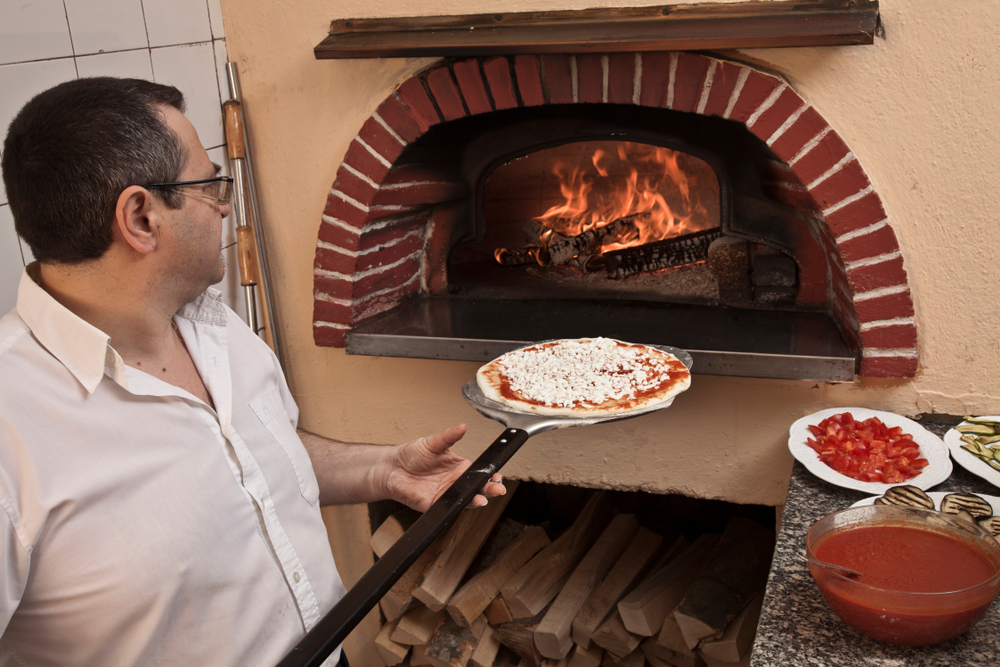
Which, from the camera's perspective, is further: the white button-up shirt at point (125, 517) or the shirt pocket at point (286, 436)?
the shirt pocket at point (286, 436)

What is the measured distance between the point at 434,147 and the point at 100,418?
154cm

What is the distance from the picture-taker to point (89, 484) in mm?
1071

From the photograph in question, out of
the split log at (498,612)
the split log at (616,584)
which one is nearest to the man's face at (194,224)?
the split log at (498,612)

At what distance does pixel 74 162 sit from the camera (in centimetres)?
113

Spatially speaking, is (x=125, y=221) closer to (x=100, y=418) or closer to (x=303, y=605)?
(x=100, y=418)

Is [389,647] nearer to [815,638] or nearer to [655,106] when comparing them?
[815,638]

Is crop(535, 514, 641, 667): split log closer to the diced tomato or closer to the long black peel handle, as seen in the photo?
the diced tomato

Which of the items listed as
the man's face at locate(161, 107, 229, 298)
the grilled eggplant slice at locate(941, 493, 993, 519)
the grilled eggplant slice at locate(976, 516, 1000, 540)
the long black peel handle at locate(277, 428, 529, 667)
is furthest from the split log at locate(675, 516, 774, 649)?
the man's face at locate(161, 107, 229, 298)

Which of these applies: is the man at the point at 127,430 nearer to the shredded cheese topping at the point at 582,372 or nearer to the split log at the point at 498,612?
the shredded cheese topping at the point at 582,372

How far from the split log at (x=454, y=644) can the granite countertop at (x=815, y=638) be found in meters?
1.23

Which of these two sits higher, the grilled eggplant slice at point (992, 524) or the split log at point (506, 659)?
the grilled eggplant slice at point (992, 524)

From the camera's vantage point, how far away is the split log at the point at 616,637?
2.36 metres

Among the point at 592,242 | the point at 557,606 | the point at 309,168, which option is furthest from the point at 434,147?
the point at 557,606

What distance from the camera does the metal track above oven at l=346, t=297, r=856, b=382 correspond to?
1.88 m
